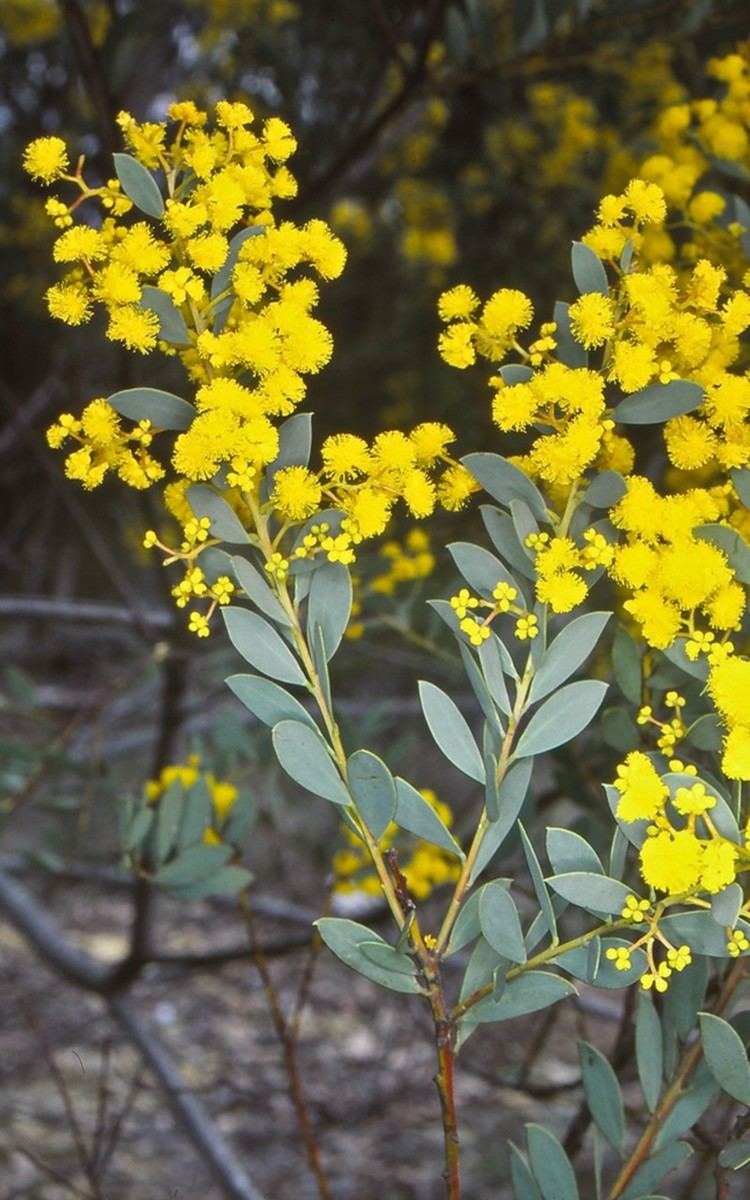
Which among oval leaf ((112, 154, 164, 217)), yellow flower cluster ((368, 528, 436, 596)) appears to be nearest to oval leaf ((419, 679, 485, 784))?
oval leaf ((112, 154, 164, 217))

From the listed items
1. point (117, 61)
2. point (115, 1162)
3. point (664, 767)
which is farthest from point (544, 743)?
point (115, 1162)

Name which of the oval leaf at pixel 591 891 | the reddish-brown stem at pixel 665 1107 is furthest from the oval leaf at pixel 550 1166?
the oval leaf at pixel 591 891

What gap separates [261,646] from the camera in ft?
1.58

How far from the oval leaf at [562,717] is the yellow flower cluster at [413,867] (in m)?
0.25

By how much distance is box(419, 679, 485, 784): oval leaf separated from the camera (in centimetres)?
47

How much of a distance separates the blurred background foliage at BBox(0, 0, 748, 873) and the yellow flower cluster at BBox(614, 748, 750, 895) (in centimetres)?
39

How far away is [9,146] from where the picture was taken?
1.92 m

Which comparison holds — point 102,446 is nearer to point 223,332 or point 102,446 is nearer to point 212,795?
point 223,332

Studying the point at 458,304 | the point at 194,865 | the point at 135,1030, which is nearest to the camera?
the point at 458,304

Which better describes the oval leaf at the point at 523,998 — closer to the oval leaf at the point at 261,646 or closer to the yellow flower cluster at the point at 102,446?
the oval leaf at the point at 261,646

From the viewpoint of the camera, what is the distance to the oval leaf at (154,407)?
484mm

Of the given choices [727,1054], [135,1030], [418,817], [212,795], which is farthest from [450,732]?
[135,1030]

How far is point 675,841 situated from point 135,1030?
1.01 meters

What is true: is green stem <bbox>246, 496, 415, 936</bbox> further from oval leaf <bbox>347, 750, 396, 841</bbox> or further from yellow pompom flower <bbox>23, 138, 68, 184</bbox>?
yellow pompom flower <bbox>23, 138, 68, 184</bbox>
